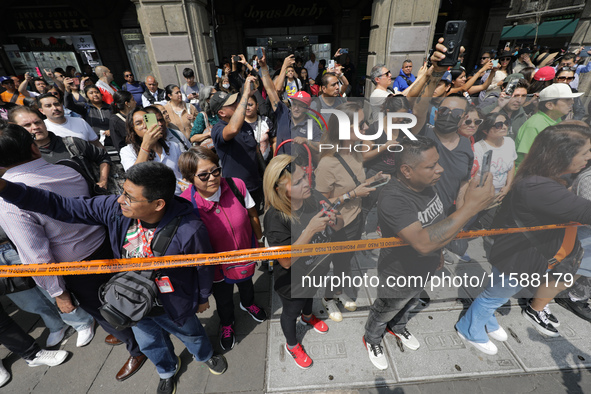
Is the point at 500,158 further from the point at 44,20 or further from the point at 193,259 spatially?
the point at 44,20

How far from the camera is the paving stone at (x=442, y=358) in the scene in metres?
2.36

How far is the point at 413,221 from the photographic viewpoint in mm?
1820

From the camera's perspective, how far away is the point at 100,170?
2957mm

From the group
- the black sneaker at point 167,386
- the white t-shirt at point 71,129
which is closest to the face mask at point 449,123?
the black sneaker at point 167,386

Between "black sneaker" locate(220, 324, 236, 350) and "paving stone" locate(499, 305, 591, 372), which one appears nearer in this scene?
"paving stone" locate(499, 305, 591, 372)

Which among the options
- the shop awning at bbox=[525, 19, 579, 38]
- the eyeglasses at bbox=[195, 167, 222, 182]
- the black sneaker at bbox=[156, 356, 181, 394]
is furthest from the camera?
the shop awning at bbox=[525, 19, 579, 38]

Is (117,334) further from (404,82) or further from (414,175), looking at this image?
(404,82)

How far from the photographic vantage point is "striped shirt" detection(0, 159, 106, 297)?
1.74 m

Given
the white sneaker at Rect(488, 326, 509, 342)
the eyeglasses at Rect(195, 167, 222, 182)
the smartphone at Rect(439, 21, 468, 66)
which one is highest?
the smartphone at Rect(439, 21, 468, 66)

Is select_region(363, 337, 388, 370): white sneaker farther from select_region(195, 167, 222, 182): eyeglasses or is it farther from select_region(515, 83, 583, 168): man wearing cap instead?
select_region(515, 83, 583, 168): man wearing cap

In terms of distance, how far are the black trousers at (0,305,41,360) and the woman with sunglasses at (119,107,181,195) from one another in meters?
1.77

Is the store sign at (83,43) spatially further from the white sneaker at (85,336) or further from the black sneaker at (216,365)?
the black sneaker at (216,365)

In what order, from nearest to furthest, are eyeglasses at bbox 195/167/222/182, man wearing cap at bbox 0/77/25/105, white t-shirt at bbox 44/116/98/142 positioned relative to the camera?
eyeglasses at bbox 195/167/222/182 < white t-shirt at bbox 44/116/98/142 < man wearing cap at bbox 0/77/25/105

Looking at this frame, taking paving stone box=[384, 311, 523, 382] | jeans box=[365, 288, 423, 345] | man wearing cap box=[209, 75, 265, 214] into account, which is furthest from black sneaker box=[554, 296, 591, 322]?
man wearing cap box=[209, 75, 265, 214]
